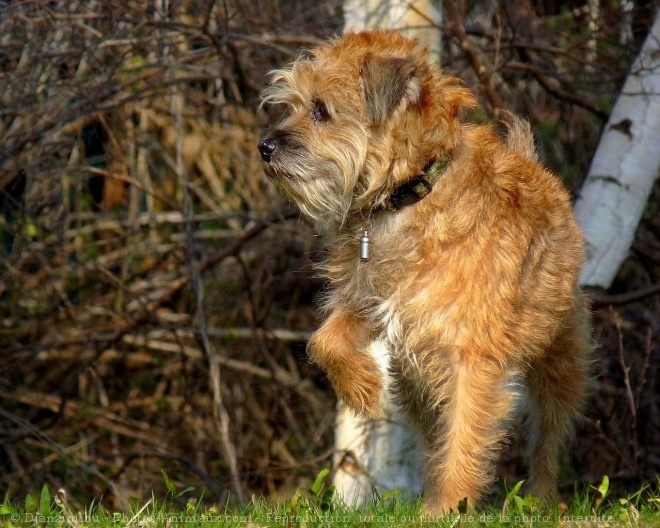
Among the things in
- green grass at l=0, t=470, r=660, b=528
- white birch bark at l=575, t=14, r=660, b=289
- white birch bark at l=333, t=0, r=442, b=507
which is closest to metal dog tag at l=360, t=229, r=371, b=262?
green grass at l=0, t=470, r=660, b=528

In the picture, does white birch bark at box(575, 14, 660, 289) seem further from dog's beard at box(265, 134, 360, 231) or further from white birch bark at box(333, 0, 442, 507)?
dog's beard at box(265, 134, 360, 231)

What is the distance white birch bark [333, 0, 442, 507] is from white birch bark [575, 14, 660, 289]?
123 centimetres

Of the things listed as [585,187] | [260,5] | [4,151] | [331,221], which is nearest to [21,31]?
[4,151]

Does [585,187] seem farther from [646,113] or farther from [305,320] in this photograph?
[305,320]

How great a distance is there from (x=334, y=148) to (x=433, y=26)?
85.5 inches

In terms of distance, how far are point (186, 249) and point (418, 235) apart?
4389mm

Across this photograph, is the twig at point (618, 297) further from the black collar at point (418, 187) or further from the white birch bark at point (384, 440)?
the black collar at point (418, 187)

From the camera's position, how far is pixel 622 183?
19.4 ft

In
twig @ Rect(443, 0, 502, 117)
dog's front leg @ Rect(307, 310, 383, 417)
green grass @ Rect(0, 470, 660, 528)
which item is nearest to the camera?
green grass @ Rect(0, 470, 660, 528)

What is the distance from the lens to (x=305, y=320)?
29.9 feet

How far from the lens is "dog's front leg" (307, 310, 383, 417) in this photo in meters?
4.27

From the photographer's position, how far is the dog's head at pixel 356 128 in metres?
4.08

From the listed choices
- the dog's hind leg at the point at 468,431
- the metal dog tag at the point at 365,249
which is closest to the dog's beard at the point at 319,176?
the metal dog tag at the point at 365,249

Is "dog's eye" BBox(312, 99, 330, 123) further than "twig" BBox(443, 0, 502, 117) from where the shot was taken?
No
